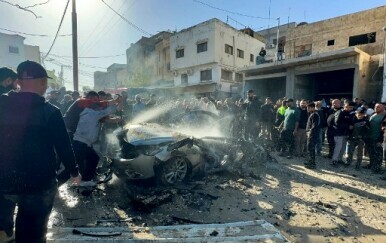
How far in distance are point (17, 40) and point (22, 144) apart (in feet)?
151

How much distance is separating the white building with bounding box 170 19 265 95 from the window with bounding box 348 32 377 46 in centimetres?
949

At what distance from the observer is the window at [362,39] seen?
17.4 metres

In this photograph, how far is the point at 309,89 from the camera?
57.7ft

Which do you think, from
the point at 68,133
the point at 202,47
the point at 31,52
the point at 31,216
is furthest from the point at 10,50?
the point at 31,216

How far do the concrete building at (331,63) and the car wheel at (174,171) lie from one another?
11.8 meters

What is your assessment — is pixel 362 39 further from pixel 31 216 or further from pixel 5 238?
pixel 5 238

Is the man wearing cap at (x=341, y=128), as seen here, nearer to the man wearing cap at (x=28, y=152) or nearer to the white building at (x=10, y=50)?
the man wearing cap at (x=28, y=152)

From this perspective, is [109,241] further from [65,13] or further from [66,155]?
[65,13]

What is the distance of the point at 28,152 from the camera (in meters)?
2.17

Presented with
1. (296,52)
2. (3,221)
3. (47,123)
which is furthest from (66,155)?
(296,52)

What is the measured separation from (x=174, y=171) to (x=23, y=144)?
3409 mm

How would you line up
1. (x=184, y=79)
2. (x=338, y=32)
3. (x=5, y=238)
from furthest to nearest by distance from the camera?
(x=184, y=79) → (x=338, y=32) → (x=5, y=238)

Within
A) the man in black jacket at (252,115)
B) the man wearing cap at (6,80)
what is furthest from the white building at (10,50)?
the man wearing cap at (6,80)

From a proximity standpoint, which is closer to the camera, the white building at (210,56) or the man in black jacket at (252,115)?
the man in black jacket at (252,115)
